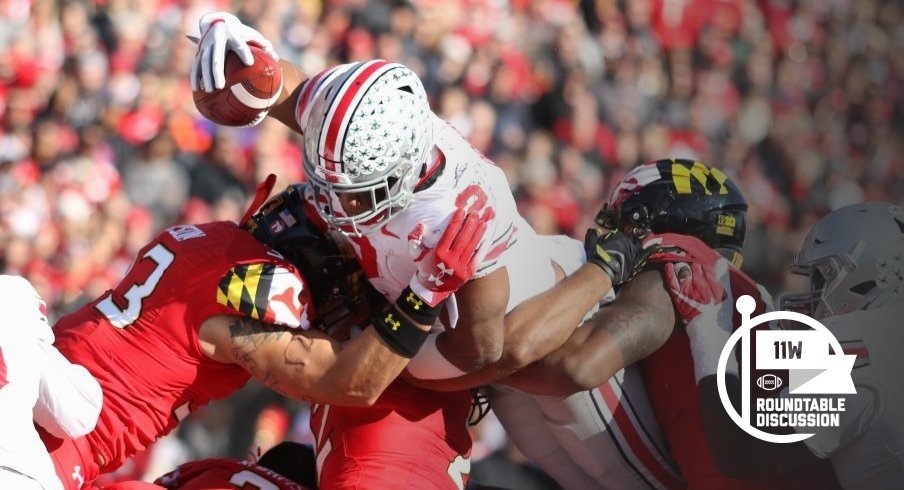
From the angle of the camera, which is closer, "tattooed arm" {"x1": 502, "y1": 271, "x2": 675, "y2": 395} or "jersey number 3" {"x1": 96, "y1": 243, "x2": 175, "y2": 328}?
"jersey number 3" {"x1": 96, "y1": 243, "x2": 175, "y2": 328}

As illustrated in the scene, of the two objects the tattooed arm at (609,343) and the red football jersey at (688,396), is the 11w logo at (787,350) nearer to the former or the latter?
the red football jersey at (688,396)

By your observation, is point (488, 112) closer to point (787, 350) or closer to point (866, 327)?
point (787, 350)

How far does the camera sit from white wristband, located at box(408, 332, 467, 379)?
3.20 metres

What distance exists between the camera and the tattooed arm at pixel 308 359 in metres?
3.05

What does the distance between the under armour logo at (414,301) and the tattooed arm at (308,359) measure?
0.49 ft

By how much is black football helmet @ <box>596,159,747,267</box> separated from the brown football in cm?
125

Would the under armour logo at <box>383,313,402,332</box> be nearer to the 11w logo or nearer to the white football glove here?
the white football glove

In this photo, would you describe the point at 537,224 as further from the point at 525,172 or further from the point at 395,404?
the point at 395,404

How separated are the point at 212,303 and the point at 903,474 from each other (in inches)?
85.2

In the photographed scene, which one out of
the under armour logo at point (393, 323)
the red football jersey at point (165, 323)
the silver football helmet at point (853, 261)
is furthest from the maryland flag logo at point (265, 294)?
the silver football helmet at point (853, 261)

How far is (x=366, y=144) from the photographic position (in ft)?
9.64

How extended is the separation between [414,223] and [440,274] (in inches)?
8.0

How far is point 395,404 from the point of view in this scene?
3.40 metres

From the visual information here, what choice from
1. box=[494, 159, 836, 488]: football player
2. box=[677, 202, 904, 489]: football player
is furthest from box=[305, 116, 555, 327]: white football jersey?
box=[677, 202, 904, 489]: football player
